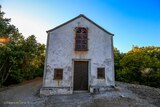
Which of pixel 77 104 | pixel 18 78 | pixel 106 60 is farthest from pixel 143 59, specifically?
pixel 18 78

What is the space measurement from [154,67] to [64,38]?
17.1 m

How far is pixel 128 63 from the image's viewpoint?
82.2 ft

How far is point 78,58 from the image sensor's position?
1423 centimetres

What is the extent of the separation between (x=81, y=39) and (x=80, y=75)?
3.57 meters

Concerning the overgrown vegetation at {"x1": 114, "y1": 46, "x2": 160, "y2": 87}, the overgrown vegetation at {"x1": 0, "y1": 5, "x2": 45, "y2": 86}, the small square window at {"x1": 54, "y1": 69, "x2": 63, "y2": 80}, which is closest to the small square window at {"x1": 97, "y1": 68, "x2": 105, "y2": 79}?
the small square window at {"x1": 54, "y1": 69, "x2": 63, "y2": 80}

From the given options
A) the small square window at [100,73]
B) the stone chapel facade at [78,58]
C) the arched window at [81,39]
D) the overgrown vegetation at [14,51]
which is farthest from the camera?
the overgrown vegetation at [14,51]

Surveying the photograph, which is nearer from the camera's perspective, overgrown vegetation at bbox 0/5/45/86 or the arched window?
the arched window

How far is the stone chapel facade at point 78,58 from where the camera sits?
1364 cm

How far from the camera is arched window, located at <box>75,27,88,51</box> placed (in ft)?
47.5

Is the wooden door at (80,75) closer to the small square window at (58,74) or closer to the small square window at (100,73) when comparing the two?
the small square window at (100,73)

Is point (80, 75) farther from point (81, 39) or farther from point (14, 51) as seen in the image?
point (14, 51)

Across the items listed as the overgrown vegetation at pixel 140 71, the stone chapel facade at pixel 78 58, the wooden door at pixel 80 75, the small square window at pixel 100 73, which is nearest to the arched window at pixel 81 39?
the stone chapel facade at pixel 78 58

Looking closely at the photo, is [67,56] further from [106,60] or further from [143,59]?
[143,59]

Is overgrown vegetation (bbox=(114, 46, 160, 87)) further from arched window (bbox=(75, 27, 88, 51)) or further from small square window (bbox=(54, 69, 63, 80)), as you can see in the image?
small square window (bbox=(54, 69, 63, 80))
